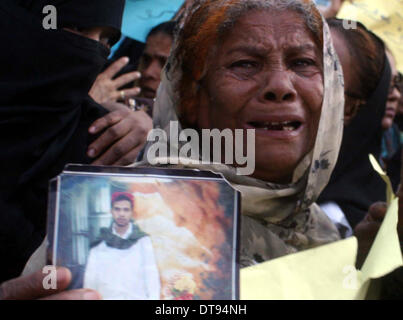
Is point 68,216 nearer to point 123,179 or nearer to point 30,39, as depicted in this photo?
point 123,179

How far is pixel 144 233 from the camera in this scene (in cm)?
109

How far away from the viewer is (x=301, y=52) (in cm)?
156

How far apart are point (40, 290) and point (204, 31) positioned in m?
0.88

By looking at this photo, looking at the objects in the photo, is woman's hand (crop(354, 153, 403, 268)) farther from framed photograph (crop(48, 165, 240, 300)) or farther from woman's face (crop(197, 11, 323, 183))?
framed photograph (crop(48, 165, 240, 300))

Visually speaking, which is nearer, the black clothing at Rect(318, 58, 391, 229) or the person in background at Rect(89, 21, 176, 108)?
the black clothing at Rect(318, 58, 391, 229)

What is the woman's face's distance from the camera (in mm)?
1501

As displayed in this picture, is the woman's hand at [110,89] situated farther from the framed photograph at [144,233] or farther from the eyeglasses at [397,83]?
the framed photograph at [144,233]

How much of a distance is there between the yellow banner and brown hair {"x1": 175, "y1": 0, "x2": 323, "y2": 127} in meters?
0.50

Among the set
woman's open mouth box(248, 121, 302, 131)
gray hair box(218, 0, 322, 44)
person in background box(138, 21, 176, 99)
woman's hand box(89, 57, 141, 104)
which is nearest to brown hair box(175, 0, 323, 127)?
gray hair box(218, 0, 322, 44)

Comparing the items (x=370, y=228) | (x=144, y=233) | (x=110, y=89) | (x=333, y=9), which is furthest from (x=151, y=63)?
(x=144, y=233)

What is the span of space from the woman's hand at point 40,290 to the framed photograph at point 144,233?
0.05 ft

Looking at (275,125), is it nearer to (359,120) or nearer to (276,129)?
(276,129)
